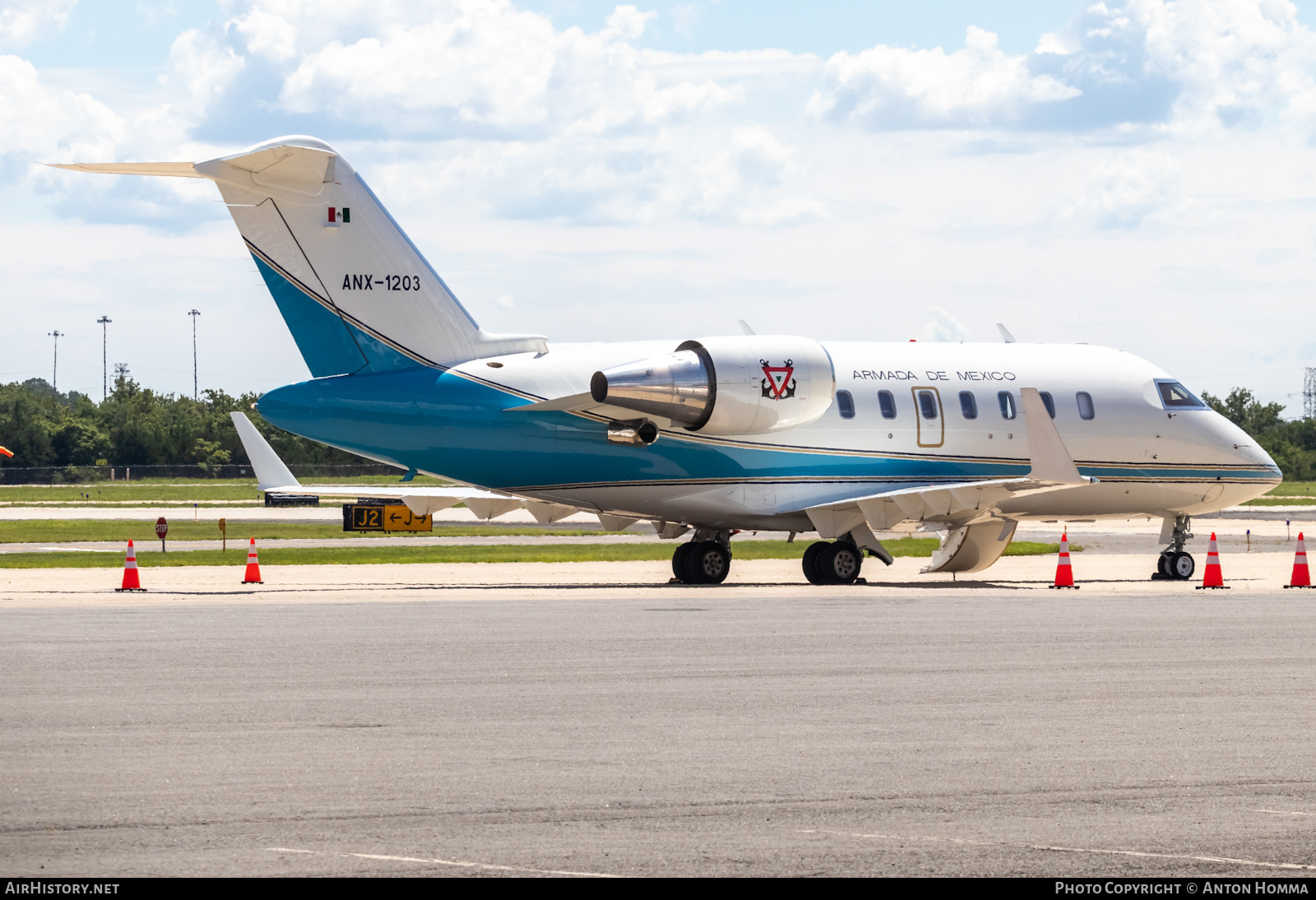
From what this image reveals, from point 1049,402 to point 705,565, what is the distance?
22.8ft

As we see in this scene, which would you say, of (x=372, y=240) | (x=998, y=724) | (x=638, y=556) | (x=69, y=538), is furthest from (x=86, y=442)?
(x=998, y=724)

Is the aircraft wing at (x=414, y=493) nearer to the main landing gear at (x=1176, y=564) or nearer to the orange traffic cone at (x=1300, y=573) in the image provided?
the main landing gear at (x=1176, y=564)

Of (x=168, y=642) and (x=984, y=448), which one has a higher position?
(x=984, y=448)

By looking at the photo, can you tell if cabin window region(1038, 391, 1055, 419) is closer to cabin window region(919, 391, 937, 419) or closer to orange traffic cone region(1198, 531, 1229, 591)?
cabin window region(919, 391, 937, 419)

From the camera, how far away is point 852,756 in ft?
33.4

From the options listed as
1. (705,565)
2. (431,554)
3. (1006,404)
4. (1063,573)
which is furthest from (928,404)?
(431,554)

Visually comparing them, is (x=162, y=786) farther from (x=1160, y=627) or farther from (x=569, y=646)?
(x=1160, y=627)

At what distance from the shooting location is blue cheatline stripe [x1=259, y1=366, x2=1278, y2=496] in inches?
976

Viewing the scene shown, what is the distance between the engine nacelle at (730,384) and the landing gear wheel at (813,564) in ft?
7.10

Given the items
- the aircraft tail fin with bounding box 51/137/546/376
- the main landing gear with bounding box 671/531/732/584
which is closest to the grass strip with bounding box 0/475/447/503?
the main landing gear with bounding box 671/531/732/584

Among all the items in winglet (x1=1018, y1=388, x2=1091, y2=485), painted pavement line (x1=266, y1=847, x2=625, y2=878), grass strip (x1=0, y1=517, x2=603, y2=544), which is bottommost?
grass strip (x1=0, y1=517, x2=603, y2=544)

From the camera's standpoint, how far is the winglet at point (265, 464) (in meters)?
29.1

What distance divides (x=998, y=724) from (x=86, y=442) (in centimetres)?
11163

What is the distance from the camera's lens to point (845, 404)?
2817cm
